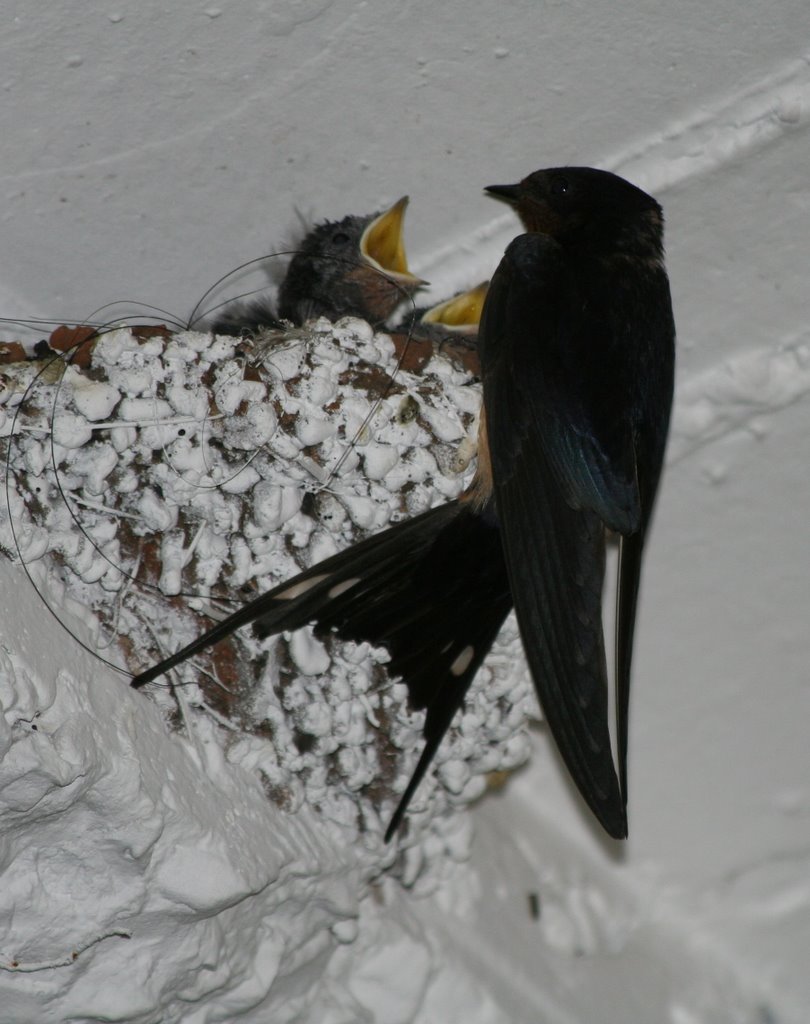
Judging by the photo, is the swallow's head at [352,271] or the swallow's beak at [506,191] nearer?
the swallow's beak at [506,191]

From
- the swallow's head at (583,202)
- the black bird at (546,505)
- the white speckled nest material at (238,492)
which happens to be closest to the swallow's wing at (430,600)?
the black bird at (546,505)

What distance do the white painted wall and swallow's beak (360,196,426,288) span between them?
0.03m

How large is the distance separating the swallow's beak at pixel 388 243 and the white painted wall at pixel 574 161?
27mm

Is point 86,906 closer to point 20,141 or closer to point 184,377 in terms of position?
point 184,377

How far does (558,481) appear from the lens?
160 centimetres

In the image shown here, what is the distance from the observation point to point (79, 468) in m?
1.70

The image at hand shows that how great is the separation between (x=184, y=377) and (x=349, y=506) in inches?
10.3

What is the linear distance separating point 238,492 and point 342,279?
0.64 m

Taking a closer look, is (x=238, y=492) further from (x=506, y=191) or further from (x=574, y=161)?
(x=574, y=161)

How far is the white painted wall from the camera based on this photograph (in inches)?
67.9

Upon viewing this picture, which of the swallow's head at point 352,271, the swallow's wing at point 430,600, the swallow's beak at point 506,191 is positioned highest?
the swallow's beak at point 506,191

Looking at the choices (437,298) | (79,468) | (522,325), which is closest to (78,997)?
(79,468)

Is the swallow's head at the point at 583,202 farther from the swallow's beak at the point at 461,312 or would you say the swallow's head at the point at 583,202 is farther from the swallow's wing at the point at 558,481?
Answer: the swallow's beak at the point at 461,312

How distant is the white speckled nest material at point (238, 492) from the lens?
1.70 m
